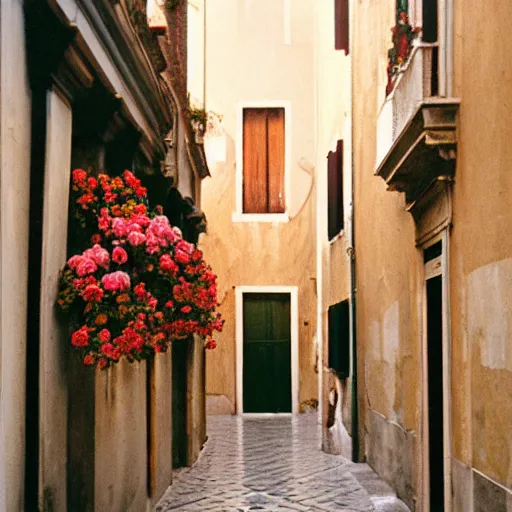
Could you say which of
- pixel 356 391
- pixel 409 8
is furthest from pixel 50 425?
pixel 356 391

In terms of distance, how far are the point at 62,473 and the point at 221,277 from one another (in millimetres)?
15056

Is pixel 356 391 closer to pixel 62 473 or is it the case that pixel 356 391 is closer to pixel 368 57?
pixel 368 57

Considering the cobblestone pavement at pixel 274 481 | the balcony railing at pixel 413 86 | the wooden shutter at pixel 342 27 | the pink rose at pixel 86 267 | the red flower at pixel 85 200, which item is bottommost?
the cobblestone pavement at pixel 274 481

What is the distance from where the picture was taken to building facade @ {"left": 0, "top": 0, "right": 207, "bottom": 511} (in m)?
4.85

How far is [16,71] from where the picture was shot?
16.1 feet

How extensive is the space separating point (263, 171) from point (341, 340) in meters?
8.03

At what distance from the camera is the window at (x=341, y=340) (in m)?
13.5

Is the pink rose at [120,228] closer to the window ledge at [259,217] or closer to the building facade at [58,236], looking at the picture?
the building facade at [58,236]

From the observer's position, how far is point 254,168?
21.0 metres

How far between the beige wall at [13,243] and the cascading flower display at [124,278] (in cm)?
50

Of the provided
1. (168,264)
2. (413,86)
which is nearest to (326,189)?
(413,86)

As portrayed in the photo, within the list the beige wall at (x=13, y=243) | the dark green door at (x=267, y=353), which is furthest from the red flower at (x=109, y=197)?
the dark green door at (x=267, y=353)

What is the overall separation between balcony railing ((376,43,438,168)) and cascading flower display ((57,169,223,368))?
213 centimetres

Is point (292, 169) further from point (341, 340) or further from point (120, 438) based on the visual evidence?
point (120, 438)
